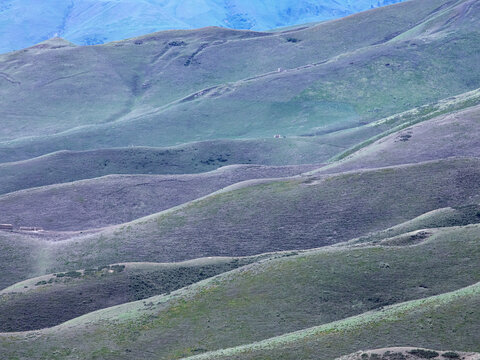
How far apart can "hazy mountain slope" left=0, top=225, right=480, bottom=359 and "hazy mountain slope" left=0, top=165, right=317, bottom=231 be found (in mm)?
35722

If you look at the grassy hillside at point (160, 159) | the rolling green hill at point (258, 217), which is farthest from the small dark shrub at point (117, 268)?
the grassy hillside at point (160, 159)

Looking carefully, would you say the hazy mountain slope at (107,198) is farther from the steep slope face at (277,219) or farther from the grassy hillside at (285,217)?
A: the grassy hillside at (285,217)

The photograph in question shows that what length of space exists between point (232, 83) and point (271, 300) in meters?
119

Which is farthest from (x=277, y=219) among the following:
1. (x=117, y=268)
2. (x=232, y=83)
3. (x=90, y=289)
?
(x=232, y=83)

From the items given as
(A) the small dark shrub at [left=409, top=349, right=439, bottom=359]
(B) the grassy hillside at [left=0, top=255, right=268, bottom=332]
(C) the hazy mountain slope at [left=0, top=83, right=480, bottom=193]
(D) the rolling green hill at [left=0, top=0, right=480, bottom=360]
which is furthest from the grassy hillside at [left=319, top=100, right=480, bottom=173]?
(A) the small dark shrub at [left=409, top=349, right=439, bottom=359]

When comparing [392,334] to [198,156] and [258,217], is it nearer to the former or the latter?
[258,217]

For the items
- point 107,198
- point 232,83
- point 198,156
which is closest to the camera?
point 107,198

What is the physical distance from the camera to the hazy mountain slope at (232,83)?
13975 cm

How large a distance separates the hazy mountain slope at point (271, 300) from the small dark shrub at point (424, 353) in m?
5.04

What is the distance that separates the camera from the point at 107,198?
3418 inches

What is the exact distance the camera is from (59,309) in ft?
160

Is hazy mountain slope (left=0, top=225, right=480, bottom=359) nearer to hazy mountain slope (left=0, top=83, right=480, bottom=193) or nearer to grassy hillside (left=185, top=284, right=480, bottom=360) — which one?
grassy hillside (left=185, top=284, right=480, bottom=360)

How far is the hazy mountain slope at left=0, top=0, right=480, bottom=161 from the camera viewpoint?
140 meters

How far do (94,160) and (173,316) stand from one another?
74493mm
